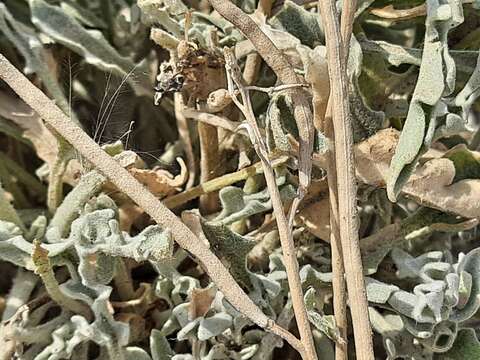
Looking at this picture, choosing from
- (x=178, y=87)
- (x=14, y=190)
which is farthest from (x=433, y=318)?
(x=14, y=190)

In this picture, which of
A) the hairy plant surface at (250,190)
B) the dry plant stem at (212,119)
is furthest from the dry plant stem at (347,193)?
the dry plant stem at (212,119)

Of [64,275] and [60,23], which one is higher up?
[60,23]

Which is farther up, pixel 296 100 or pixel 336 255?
pixel 296 100

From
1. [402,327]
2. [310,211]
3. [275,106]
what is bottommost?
[402,327]

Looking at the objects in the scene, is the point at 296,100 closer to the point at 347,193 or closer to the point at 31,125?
the point at 347,193

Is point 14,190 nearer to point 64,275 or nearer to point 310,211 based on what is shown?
point 64,275

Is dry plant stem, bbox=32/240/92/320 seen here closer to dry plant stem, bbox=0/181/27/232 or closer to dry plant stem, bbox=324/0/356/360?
dry plant stem, bbox=0/181/27/232

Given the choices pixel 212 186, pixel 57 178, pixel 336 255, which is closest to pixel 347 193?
pixel 336 255

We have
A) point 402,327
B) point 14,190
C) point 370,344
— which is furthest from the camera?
point 14,190

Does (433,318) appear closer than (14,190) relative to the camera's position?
Yes
